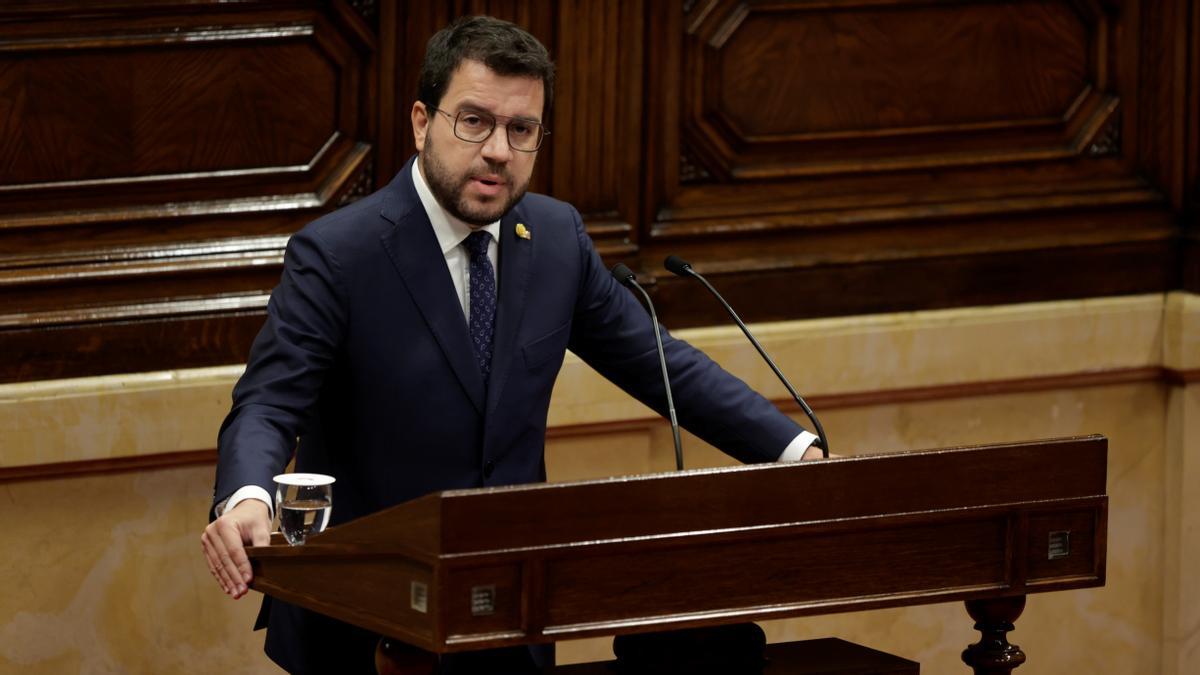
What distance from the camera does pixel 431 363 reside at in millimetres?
3125

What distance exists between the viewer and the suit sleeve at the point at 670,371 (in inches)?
129

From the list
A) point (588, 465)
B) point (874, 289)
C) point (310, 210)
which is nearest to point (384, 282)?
point (310, 210)

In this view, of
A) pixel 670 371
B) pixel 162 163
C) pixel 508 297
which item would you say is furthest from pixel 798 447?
pixel 162 163

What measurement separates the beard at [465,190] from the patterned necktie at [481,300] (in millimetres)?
80

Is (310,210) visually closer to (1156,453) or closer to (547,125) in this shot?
(547,125)

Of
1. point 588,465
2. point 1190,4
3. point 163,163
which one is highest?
point 1190,4

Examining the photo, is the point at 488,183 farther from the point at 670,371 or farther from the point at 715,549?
the point at 715,549

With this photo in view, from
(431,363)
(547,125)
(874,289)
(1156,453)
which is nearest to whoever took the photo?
(431,363)

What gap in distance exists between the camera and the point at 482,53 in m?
3.03

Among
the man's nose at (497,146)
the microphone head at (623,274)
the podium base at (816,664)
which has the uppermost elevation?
the man's nose at (497,146)

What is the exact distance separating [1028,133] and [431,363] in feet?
8.04

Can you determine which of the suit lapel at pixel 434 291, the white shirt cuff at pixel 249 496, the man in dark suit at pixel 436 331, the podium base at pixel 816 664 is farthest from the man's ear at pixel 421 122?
the podium base at pixel 816 664

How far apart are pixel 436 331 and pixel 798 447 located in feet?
2.17

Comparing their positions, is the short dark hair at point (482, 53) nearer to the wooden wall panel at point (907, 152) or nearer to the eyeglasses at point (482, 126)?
the eyeglasses at point (482, 126)
